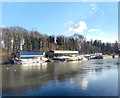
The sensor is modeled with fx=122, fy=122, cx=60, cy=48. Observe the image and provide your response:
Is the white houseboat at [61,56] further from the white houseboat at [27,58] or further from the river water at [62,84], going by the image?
the river water at [62,84]

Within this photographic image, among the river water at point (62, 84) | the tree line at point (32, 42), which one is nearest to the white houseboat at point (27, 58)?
the tree line at point (32, 42)

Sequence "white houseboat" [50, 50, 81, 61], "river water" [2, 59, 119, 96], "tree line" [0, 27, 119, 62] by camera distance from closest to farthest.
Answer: "river water" [2, 59, 119, 96]
"tree line" [0, 27, 119, 62]
"white houseboat" [50, 50, 81, 61]

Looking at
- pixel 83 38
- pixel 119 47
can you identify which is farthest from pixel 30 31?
pixel 119 47

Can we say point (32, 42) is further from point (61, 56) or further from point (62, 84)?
point (62, 84)

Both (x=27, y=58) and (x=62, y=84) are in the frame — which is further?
(x=27, y=58)

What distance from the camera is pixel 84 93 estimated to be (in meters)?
14.7

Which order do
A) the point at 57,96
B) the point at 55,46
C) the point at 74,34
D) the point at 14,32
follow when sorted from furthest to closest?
1. the point at 74,34
2. the point at 55,46
3. the point at 14,32
4. the point at 57,96

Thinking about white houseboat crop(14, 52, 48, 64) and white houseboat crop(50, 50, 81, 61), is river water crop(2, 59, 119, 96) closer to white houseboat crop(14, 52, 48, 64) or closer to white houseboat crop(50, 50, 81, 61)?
white houseboat crop(14, 52, 48, 64)

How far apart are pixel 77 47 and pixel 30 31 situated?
4745 centimetres

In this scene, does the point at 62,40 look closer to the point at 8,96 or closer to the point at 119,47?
the point at 8,96

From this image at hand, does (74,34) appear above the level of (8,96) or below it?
above

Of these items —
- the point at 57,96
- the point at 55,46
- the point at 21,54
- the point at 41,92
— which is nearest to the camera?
the point at 57,96

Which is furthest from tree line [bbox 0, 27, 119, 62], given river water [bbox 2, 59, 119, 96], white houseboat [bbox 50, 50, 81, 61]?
river water [bbox 2, 59, 119, 96]

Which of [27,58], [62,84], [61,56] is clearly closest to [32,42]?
[27,58]
